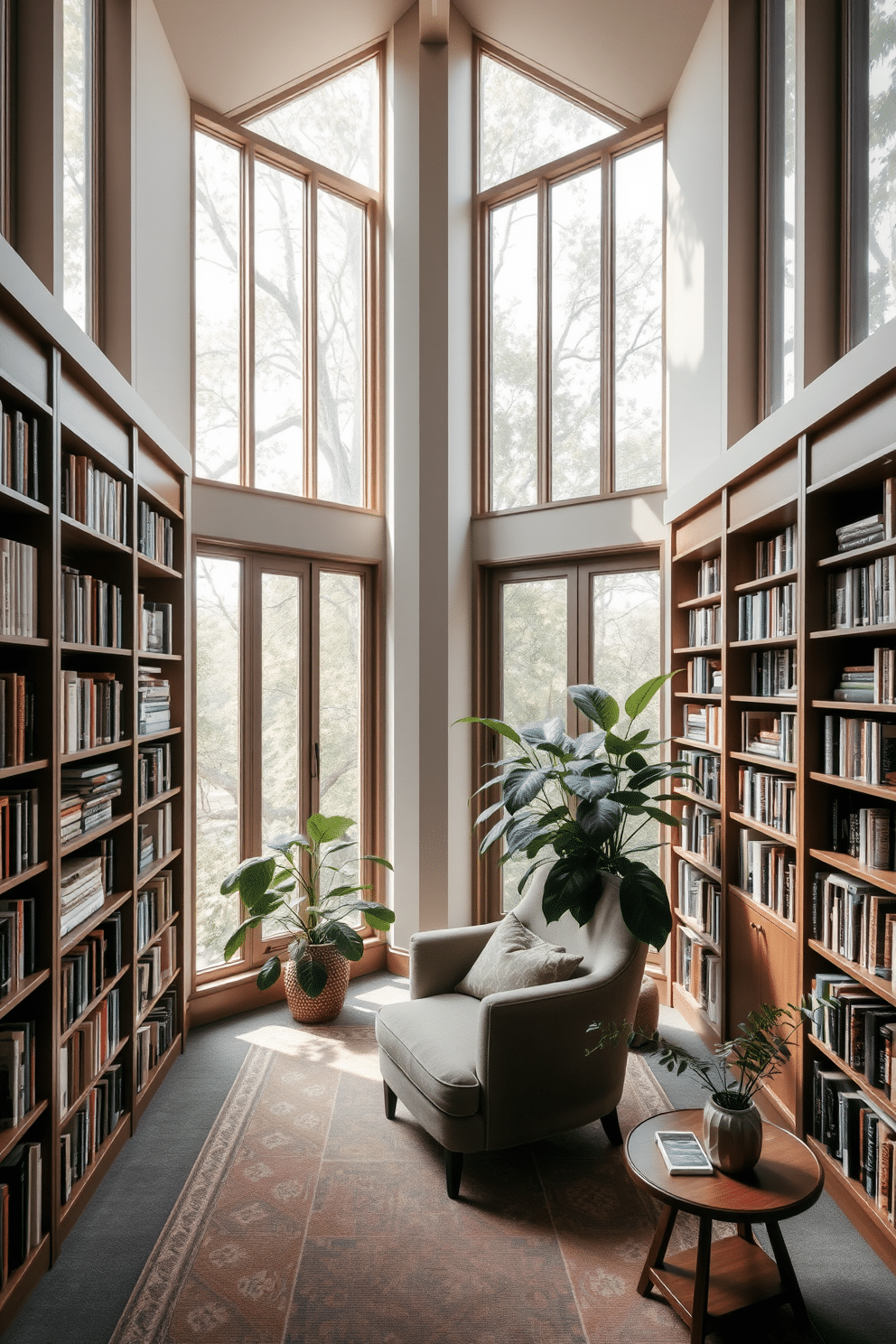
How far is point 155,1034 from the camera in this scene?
3383 mm

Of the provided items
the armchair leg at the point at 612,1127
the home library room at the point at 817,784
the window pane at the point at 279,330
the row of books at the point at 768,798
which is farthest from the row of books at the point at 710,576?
the window pane at the point at 279,330

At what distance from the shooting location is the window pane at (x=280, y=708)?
445 cm

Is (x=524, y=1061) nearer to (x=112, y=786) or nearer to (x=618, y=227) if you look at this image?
(x=112, y=786)

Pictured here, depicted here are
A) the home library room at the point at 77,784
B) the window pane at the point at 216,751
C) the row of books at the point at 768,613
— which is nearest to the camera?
the home library room at the point at 77,784

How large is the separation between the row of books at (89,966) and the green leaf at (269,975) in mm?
1052

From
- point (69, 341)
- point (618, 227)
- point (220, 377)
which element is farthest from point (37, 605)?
point (618, 227)

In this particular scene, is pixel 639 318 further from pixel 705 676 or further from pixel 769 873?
pixel 769 873

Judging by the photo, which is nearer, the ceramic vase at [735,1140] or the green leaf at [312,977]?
the ceramic vase at [735,1140]

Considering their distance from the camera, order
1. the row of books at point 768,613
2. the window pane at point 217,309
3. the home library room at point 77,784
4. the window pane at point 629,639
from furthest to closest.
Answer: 1. the window pane at point 629,639
2. the window pane at point 217,309
3. the row of books at point 768,613
4. the home library room at point 77,784

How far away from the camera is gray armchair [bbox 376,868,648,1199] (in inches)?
102

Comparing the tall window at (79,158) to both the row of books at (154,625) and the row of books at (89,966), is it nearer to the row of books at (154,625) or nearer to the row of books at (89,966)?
the row of books at (154,625)

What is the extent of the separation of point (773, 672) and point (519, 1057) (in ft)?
5.53

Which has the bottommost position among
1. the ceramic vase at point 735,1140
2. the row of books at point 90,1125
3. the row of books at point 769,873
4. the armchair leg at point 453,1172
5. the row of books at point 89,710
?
the armchair leg at point 453,1172

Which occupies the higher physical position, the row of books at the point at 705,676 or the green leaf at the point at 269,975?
the row of books at the point at 705,676
